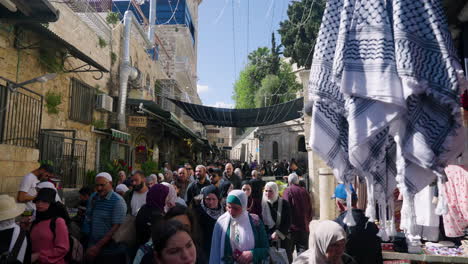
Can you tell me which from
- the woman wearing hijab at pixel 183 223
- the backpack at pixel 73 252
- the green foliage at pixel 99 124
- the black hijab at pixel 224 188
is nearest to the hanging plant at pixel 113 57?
the green foliage at pixel 99 124

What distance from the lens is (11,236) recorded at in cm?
247

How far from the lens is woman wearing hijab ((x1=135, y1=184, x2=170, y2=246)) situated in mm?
2936

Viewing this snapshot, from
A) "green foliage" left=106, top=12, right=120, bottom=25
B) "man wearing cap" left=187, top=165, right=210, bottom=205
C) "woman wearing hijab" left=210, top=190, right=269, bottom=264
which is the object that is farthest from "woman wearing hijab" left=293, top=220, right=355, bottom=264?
"green foliage" left=106, top=12, right=120, bottom=25

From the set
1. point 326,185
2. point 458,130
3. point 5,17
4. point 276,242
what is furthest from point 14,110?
point 458,130

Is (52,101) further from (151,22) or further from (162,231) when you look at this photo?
(151,22)

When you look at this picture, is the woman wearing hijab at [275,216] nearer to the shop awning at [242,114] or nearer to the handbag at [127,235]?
the handbag at [127,235]

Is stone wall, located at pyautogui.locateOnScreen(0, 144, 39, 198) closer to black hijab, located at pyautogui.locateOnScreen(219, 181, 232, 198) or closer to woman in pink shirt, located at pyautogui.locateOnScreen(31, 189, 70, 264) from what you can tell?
woman in pink shirt, located at pyautogui.locateOnScreen(31, 189, 70, 264)

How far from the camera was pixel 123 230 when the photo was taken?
3037mm

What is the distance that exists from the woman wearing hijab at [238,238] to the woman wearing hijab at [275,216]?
51.1 inches

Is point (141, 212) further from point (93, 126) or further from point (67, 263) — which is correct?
point (93, 126)

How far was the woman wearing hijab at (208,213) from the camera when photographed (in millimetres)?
3678

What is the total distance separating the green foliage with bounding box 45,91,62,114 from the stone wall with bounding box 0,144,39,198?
254 cm

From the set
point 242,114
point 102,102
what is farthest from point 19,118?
point 242,114

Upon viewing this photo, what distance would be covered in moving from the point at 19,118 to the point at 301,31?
64.2 feet
